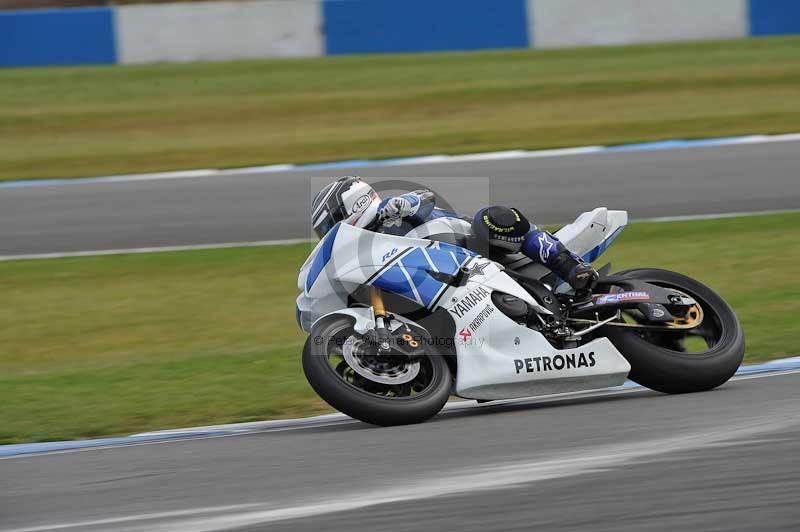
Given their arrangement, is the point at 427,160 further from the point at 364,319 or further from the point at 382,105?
the point at 364,319

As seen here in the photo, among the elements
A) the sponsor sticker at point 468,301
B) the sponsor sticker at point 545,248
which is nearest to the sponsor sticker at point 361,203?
the sponsor sticker at point 468,301

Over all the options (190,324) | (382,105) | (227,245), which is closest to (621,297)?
(190,324)

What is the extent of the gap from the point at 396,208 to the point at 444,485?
1.67 meters

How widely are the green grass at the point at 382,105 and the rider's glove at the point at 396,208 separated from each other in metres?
8.82

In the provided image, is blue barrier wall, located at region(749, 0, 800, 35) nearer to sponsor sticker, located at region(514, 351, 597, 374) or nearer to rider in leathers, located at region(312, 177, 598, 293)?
rider in leathers, located at region(312, 177, 598, 293)

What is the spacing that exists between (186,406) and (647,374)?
242cm

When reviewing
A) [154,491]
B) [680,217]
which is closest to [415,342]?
[154,491]

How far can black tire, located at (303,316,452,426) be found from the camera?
525 centimetres

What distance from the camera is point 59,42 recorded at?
21359mm

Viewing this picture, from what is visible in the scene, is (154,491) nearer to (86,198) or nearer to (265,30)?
(86,198)

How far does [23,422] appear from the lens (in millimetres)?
6227

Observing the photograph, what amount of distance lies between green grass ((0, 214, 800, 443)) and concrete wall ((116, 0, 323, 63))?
445 inches

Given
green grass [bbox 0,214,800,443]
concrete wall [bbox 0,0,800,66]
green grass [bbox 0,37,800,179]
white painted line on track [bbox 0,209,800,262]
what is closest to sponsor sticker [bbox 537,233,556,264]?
green grass [bbox 0,214,800,443]

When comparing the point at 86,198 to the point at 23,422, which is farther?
the point at 86,198
